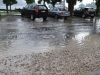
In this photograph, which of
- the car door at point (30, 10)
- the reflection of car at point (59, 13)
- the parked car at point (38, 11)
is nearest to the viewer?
the parked car at point (38, 11)

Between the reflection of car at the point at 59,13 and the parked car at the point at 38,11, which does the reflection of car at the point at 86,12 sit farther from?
the parked car at the point at 38,11

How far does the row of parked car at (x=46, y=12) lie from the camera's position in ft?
73.3

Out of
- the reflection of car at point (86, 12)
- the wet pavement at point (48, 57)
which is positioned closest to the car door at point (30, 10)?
the reflection of car at point (86, 12)

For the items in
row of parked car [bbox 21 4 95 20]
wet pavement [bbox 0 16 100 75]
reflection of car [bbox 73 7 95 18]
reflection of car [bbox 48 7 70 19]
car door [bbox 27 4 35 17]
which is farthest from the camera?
reflection of car [bbox 73 7 95 18]

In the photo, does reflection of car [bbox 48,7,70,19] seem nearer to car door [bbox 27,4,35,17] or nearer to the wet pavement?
car door [bbox 27,4,35,17]

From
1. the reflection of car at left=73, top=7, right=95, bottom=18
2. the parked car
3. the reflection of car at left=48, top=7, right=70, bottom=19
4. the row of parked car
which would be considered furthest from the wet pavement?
the reflection of car at left=73, top=7, right=95, bottom=18

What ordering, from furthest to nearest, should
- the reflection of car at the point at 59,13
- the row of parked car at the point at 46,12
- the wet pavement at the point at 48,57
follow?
the reflection of car at the point at 59,13, the row of parked car at the point at 46,12, the wet pavement at the point at 48,57

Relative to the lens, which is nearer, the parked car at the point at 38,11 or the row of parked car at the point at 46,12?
the parked car at the point at 38,11

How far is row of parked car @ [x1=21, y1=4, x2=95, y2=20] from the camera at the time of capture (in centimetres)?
2234

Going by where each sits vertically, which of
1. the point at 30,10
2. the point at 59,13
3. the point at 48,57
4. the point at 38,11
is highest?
the point at 30,10

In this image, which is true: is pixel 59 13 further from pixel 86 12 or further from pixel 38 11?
pixel 86 12

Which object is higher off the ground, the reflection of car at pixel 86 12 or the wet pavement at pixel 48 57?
the reflection of car at pixel 86 12

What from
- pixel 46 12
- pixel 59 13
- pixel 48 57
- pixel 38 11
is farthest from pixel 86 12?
pixel 48 57

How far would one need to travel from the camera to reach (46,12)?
74.2ft
